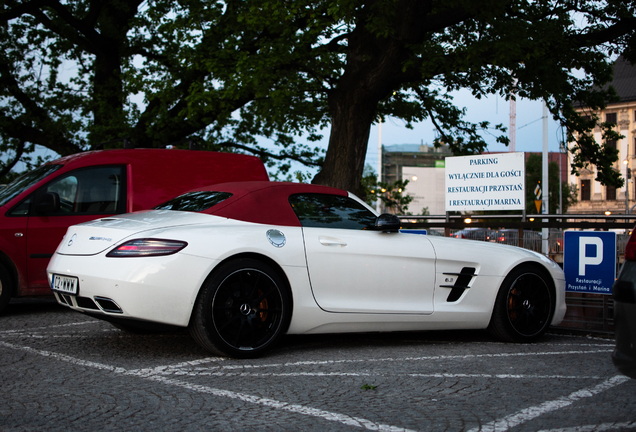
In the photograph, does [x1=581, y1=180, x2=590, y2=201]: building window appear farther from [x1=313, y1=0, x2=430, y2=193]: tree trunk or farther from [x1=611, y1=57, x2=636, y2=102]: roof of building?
[x1=313, y1=0, x2=430, y2=193]: tree trunk

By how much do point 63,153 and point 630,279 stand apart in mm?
17595

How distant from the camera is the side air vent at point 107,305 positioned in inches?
183

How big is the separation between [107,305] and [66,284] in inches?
19.9

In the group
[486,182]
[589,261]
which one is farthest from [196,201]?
[486,182]

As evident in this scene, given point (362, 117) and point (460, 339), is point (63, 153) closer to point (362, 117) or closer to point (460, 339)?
point (362, 117)

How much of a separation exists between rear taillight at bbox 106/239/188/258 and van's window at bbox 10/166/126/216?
338 cm

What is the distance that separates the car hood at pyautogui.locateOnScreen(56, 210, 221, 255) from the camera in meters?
4.80

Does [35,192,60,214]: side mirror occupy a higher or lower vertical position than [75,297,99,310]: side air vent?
higher

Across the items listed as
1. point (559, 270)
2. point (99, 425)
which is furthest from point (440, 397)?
point (559, 270)

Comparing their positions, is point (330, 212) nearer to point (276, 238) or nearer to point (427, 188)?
point (276, 238)

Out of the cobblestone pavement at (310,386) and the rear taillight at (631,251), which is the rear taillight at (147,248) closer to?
the cobblestone pavement at (310,386)

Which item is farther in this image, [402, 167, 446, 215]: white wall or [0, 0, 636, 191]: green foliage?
[402, 167, 446, 215]: white wall

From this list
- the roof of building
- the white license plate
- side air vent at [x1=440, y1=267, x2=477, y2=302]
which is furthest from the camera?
the roof of building

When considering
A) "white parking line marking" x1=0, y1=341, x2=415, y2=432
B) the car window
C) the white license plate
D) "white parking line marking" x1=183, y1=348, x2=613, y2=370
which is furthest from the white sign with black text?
"white parking line marking" x1=0, y1=341, x2=415, y2=432
